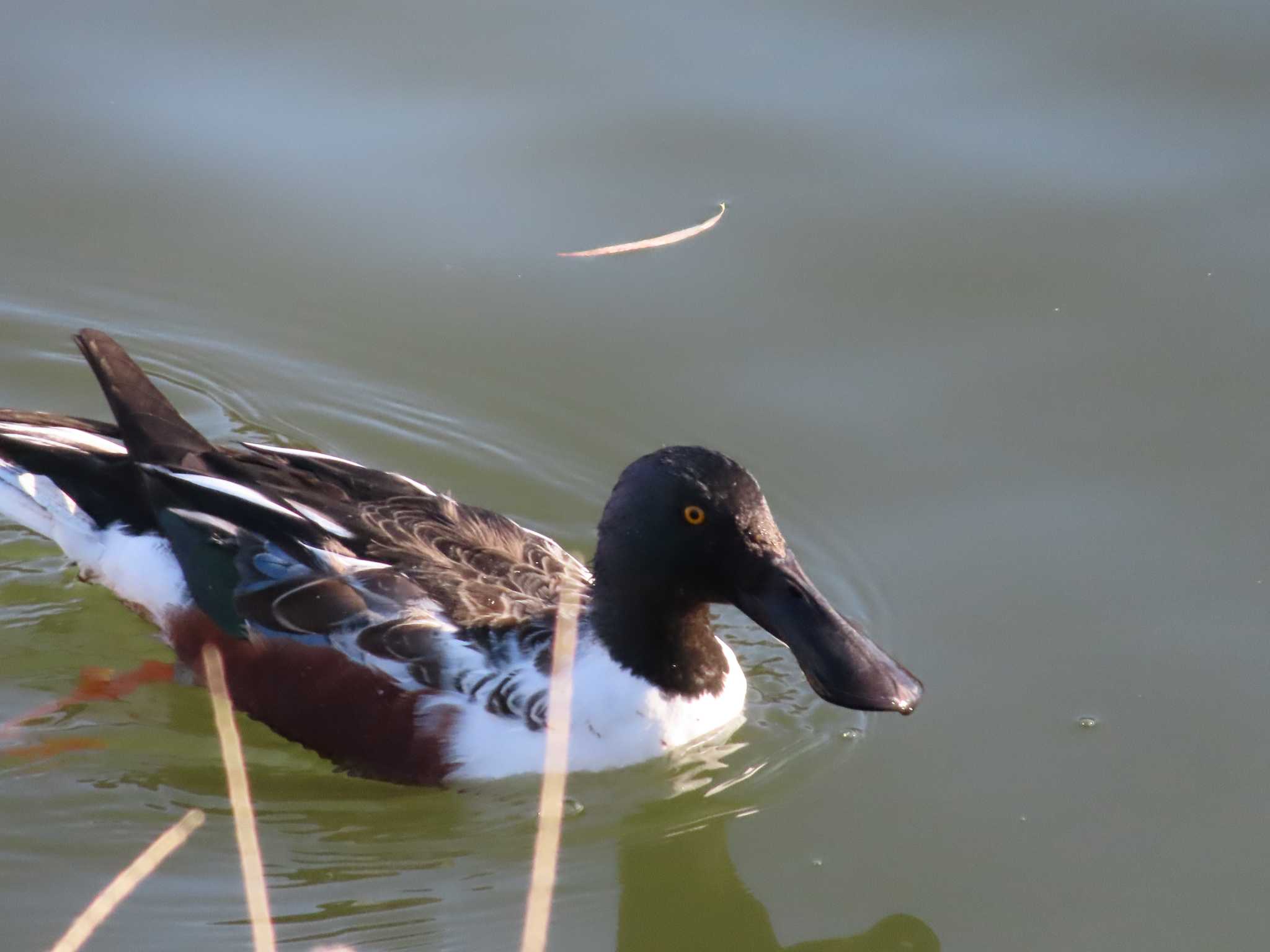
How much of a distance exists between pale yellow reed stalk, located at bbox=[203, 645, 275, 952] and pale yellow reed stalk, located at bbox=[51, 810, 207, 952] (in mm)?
155

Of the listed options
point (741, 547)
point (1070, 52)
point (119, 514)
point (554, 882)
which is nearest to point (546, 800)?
point (554, 882)

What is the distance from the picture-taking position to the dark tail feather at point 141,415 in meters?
6.41

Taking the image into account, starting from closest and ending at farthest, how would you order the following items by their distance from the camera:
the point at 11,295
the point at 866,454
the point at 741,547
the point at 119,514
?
the point at 741,547 < the point at 119,514 < the point at 866,454 < the point at 11,295

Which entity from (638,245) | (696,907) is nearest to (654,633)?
(696,907)

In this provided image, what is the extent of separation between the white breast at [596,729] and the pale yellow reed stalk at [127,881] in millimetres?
869

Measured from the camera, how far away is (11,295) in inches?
312

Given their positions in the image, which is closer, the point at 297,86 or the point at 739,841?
the point at 739,841

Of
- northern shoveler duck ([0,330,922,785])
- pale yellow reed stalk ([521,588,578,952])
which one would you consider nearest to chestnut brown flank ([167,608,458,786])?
northern shoveler duck ([0,330,922,785])

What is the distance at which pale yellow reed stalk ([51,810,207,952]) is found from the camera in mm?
5203

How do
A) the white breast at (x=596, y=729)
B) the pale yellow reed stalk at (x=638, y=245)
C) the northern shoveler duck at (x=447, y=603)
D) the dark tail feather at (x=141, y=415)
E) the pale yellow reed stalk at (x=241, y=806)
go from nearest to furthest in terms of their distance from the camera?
1. the pale yellow reed stalk at (x=241, y=806)
2. the northern shoveler duck at (x=447, y=603)
3. the white breast at (x=596, y=729)
4. the dark tail feather at (x=141, y=415)
5. the pale yellow reed stalk at (x=638, y=245)

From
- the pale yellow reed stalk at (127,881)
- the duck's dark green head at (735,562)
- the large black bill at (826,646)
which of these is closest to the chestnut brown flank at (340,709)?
the pale yellow reed stalk at (127,881)

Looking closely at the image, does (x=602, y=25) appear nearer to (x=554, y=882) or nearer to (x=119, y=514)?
(x=119, y=514)

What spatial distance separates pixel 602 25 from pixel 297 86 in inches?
63.1

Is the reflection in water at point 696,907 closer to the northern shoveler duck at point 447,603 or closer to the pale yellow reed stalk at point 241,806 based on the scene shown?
the northern shoveler duck at point 447,603
